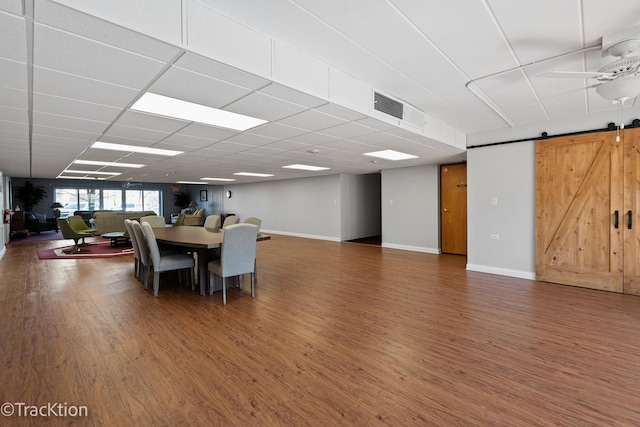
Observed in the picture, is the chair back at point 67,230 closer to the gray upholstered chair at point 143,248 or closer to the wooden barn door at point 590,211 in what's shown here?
the gray upholstered chair at point 143,248

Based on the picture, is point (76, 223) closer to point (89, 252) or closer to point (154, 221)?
point (89, 252)

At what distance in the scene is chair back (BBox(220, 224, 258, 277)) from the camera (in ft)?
11.7

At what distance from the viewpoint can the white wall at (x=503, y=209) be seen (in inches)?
188

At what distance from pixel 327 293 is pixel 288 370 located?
1916 mm

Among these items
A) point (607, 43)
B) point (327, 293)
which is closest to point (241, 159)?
point (327, 293)

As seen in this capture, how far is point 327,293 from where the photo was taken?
13.4 feet

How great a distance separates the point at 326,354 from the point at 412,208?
19.7ft

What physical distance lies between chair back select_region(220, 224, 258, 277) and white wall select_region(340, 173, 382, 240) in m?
5.77

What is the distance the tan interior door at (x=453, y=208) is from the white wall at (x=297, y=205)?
327cm

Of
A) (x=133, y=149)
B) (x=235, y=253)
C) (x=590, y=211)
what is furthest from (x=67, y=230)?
(x=590, y=211)

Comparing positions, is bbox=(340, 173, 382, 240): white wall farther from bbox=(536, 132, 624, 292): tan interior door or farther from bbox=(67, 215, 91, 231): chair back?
bbox=(67, 215, 91, 231): chair back

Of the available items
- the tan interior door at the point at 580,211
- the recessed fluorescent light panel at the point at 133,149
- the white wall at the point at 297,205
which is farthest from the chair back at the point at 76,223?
the tan interior door at the point at 580,211

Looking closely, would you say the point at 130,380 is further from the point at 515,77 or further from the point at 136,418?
the point at 515,77

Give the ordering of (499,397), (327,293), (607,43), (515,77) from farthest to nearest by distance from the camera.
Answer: (327,293) → (515,77) → (607,43) → (499,397)
